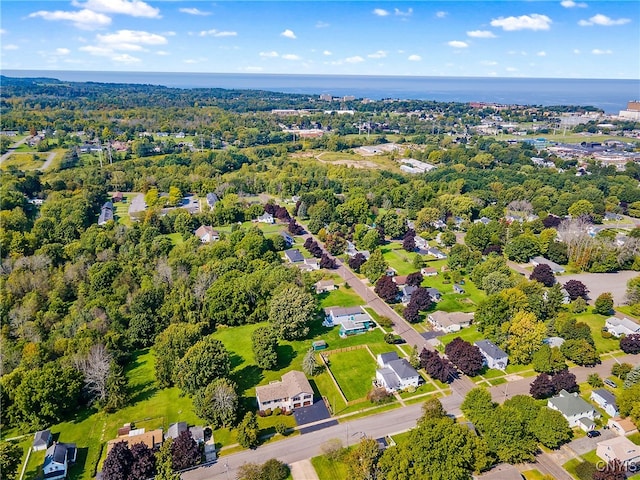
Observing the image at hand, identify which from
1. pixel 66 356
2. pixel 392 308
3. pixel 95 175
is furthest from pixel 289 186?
pixel 66 356

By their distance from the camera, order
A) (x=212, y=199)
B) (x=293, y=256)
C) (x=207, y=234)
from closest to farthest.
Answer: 1. (x=293, y=256)
2. (x=207, y=234)
3. (x=212, y=199)

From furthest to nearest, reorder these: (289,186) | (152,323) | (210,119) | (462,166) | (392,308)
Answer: (210,119), (462,166), (289,186), (392,308), (152,323)

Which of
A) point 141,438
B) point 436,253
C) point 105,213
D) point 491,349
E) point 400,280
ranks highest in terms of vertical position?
point 105,213

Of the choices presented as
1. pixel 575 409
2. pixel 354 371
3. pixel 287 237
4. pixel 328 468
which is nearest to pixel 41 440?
pixel 328 468

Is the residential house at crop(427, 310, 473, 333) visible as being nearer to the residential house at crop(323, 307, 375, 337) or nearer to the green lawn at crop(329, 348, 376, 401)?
the residential house at crop(323, 307, 375, 337)

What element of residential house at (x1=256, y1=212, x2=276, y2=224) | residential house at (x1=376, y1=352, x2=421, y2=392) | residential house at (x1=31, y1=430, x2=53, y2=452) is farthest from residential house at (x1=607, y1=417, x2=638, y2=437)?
residential house at (x1=256, y1=212, x2=276, y2=224)

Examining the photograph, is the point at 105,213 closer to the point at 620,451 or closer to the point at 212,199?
the point at 212,199

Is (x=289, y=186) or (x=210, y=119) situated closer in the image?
(x=289, y=186)

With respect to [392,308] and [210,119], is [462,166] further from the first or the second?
[210,119]
